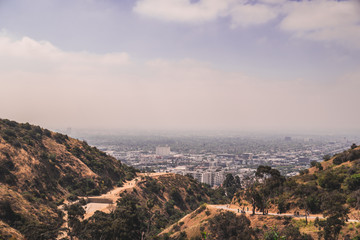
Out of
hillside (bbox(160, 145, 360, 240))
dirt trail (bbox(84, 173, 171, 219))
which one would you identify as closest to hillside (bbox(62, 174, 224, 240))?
dirt trail (bbox(84, 173, 171, 219))

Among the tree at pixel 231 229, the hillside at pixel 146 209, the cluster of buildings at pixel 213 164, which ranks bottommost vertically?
the cluster of buildings at pixel 213 164

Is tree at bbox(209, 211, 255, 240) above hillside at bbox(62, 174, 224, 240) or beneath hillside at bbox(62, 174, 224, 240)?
above

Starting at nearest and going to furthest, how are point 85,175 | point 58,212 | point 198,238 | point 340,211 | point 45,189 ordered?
point 340,211, point 198,238, point 58,212, point 45,189, point 85,175

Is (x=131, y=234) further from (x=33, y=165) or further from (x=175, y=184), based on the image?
(x=175, y=184)

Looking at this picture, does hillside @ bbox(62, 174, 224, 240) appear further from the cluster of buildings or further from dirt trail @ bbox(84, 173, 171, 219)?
the cluster of buildings

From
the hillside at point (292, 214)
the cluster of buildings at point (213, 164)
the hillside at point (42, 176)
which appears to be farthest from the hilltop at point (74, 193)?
the cluster of buildings at point (213, 164)

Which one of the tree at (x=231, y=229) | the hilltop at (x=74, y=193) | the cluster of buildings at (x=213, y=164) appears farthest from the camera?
the cluster of buildings at (x=213, y=164)

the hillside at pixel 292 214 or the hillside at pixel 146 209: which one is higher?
the hillside at pixel 292 214

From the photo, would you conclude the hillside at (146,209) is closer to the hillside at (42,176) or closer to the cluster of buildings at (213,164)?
the hillside at (42,176)

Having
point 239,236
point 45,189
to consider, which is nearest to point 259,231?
point 239,236
